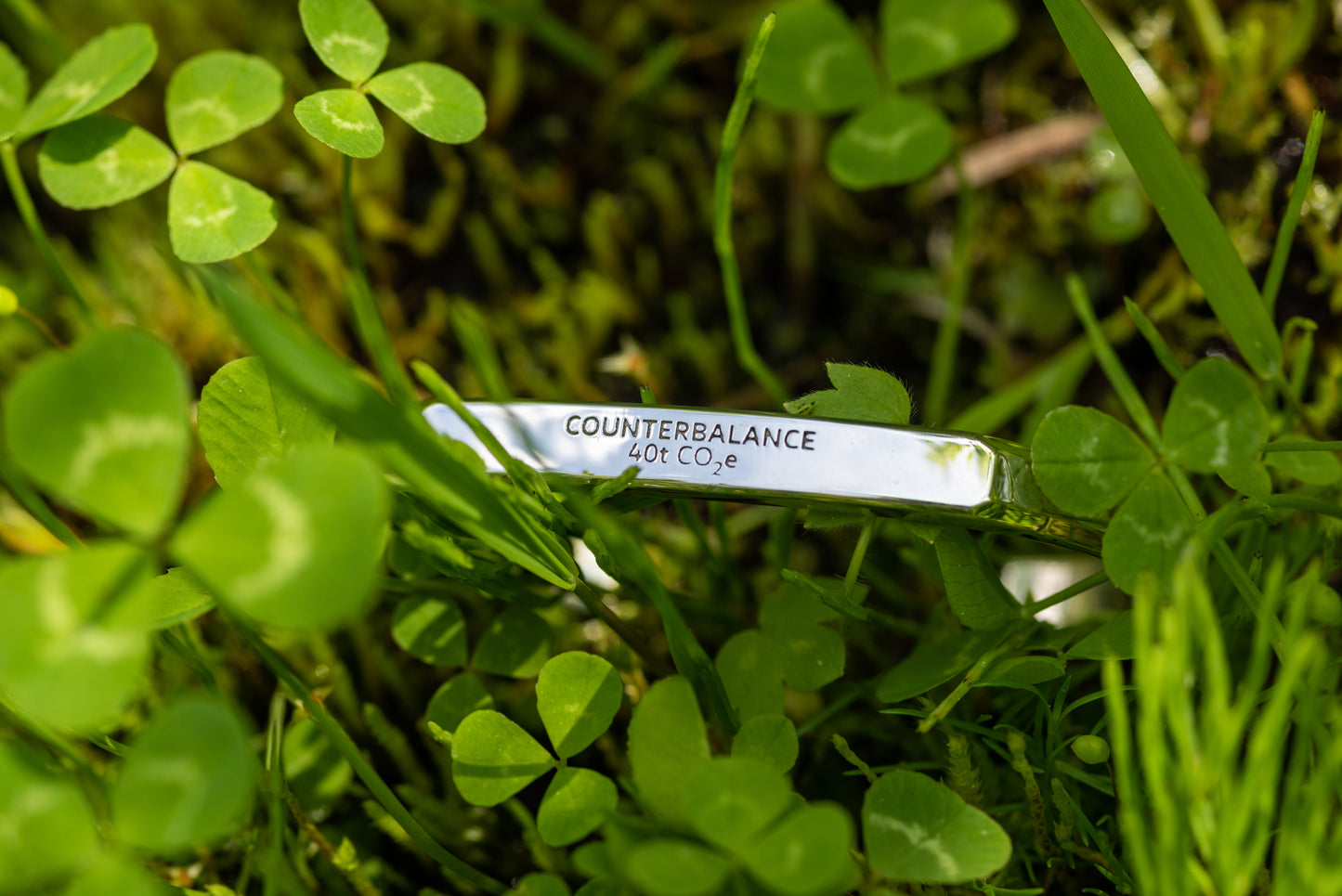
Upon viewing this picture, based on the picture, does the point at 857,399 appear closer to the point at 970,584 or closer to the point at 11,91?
the point at 970,584

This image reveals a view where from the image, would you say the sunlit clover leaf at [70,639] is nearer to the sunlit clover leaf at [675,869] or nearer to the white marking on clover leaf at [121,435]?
the white marking on clover leaf at [121,435]

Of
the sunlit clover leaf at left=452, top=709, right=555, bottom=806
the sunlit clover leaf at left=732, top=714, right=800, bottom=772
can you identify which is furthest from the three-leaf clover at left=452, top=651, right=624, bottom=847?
the sunlit clover leaf at left=732, top=714, right=800, bottom=772

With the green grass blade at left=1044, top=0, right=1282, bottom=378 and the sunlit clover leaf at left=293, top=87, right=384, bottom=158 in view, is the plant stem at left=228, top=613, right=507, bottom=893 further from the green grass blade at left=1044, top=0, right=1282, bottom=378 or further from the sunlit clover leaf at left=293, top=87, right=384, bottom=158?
the green grass blade at left=1044, top=0, right=1282, bottom=378

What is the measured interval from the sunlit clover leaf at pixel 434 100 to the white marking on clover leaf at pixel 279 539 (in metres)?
0.47

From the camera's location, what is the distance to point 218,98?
956 millimetres

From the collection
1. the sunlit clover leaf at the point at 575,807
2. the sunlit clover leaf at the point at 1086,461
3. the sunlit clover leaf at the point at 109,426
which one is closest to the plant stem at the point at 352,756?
the sunlit clover leaf at the point at 575,807

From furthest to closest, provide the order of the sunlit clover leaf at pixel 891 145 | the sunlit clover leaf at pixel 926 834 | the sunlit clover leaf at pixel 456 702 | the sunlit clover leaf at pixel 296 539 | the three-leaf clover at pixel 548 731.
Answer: the sunlit clover leaf at pixel 891 145 < the sunlit clover leaf at pixel 456 702 < the three-leaf clover at pixel 548 731 < the sunlit clover leaf at pixel 926 834 < the sunlit clover leaf at pixel 296 539

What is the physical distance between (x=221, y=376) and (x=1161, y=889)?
0.75m

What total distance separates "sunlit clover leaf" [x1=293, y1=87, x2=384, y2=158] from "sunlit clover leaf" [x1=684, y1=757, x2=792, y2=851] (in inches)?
22.8

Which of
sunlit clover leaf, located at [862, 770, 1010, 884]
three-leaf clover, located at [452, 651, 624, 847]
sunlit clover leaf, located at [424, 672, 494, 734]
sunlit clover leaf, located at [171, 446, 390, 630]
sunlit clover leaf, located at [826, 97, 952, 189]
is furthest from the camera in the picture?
sunlit clover leaf, located at [826, 97, 952, 189]

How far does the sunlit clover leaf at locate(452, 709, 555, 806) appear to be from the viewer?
2.44ft

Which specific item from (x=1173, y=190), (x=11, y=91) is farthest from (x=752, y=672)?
(x=11, y=91)

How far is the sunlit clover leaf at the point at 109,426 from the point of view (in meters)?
0.54

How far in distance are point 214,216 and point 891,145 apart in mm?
761
